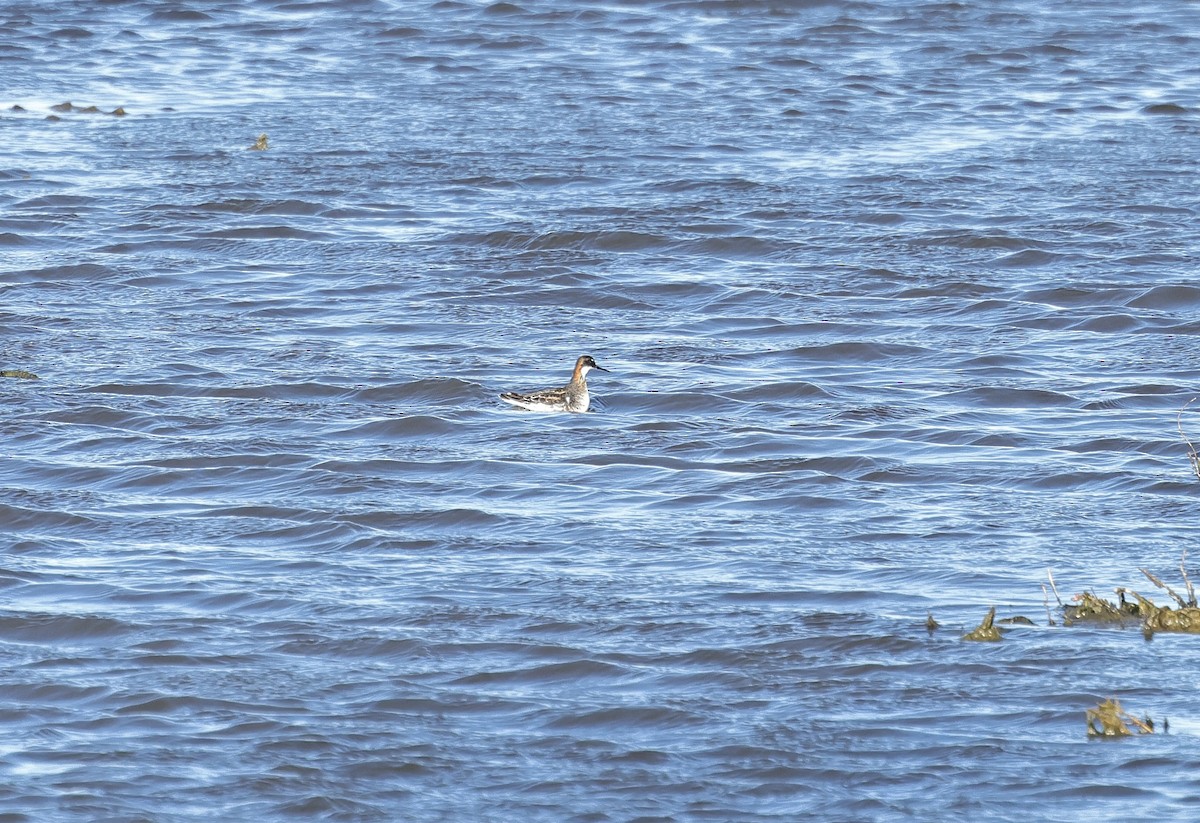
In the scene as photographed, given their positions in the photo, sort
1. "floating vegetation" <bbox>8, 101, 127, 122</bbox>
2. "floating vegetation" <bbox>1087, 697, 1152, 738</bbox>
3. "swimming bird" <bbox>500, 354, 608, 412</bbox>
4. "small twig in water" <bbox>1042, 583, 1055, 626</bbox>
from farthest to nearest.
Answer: "floating vegetation" <bbox>8, 101, 127, 122</bbox>, "swimming bird" <bbox>500, 354, 608, 412</bbox>, "small twig in water" <bbox>1042, 583, 1055, 626</bbox>, "floating vegetation" <bbox>1087, 697, 1152, 738</bbox>

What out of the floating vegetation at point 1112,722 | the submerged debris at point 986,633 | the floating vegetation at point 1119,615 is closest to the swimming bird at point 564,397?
the floating vegetation at point 1119,615

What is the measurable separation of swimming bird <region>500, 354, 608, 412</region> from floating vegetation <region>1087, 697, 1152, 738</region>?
5.30 metres

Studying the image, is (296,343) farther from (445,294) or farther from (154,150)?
(154,150)

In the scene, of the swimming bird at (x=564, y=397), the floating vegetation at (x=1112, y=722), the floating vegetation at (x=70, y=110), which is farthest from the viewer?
the floating vegetation at (x=70, y=110)

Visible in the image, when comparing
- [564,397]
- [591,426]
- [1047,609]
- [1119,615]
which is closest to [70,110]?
[564,397]

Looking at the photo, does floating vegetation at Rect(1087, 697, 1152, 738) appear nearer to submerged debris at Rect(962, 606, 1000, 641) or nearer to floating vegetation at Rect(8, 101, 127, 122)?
submerged debris at Rect(962, 606, 1000, 641)

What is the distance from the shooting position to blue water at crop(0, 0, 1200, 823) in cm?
705

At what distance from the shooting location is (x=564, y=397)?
39.3 feet

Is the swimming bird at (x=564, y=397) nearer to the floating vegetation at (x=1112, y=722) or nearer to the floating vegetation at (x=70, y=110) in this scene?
the floating vegetation at (x=1112, y=722)

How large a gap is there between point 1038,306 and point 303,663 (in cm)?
797

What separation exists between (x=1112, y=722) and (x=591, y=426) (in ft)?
17.6

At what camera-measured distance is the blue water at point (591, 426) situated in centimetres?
705

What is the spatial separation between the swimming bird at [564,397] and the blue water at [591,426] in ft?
0.29

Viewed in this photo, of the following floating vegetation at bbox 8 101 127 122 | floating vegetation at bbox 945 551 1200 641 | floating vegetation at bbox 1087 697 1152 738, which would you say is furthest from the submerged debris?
floating vegetation at bbox 8 101 127 122
